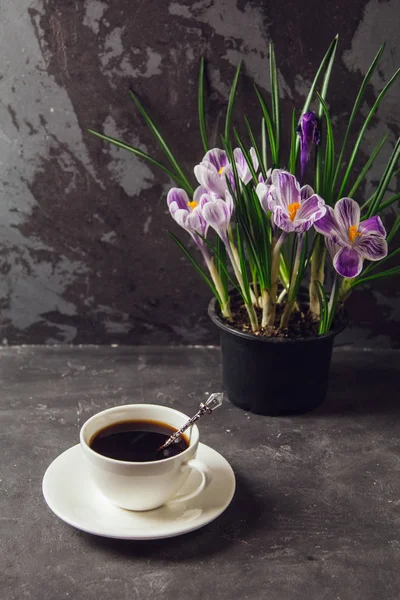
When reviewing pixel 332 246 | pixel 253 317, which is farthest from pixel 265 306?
pixel 332 246

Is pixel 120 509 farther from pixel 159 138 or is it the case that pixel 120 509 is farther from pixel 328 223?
pixel 159 138

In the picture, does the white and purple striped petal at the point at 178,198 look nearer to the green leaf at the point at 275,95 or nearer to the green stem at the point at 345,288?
the green leaf at the point at 275,95

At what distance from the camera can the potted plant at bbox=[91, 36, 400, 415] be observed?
922 mm

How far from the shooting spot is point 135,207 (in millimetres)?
1159

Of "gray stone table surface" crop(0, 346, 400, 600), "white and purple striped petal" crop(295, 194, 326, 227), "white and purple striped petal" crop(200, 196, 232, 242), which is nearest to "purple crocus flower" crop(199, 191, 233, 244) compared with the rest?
"white and purple striped petal" crop(200, 196, 232, 242)

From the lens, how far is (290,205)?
0.92 m

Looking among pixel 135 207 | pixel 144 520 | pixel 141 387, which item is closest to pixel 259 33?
pixel 135 207

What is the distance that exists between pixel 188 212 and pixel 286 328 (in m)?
0.21

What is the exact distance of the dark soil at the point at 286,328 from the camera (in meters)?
1.03

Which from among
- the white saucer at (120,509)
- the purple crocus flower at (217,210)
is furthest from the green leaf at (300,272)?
the white saucer at (120,509)

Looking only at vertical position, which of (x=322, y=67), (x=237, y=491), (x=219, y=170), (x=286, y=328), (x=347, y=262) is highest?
(x=322, y=67)

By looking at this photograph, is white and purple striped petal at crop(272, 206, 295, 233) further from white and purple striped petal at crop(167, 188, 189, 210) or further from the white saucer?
the white saucer

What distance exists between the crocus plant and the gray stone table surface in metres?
0.14

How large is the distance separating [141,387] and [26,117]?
0.43 m
